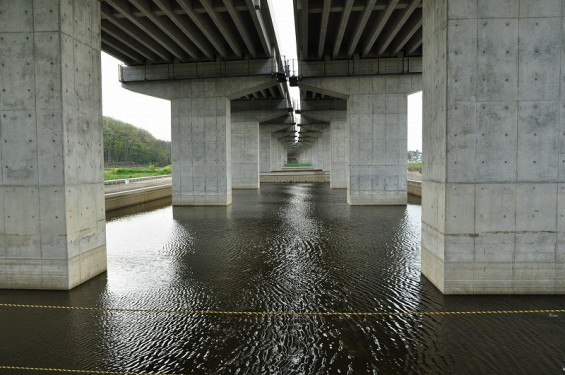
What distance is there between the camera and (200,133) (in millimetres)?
25484

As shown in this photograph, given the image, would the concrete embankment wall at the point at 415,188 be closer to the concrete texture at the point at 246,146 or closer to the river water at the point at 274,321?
the concrete texture at the point at 246,146

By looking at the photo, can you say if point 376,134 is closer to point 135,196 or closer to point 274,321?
point 135,196

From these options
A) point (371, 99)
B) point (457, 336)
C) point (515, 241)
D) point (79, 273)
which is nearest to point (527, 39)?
point (515, 241)

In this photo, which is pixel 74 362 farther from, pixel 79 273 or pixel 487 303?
pixel 487 303

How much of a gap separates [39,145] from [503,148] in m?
9.77

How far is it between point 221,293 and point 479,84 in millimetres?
6842

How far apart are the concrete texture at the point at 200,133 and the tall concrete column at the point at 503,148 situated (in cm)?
1809

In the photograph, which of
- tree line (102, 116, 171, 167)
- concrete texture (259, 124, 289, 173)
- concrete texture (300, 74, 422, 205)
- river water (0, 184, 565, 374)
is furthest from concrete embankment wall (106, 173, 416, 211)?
tree line (102, 116, 171, 167)

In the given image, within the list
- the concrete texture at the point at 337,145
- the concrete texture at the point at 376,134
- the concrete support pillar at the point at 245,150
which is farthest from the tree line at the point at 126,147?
the concrete texture at the point at 376,134

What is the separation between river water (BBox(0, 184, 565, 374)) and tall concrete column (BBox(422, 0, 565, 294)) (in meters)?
0.63

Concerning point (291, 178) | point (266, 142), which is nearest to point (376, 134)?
point (291, 178)

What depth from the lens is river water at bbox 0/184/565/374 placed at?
550 centimetres

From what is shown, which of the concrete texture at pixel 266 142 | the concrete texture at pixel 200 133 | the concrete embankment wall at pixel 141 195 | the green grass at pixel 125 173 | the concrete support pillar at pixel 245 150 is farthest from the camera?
the concrete texture at pixel 266 142

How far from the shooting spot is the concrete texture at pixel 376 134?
2452 cm
